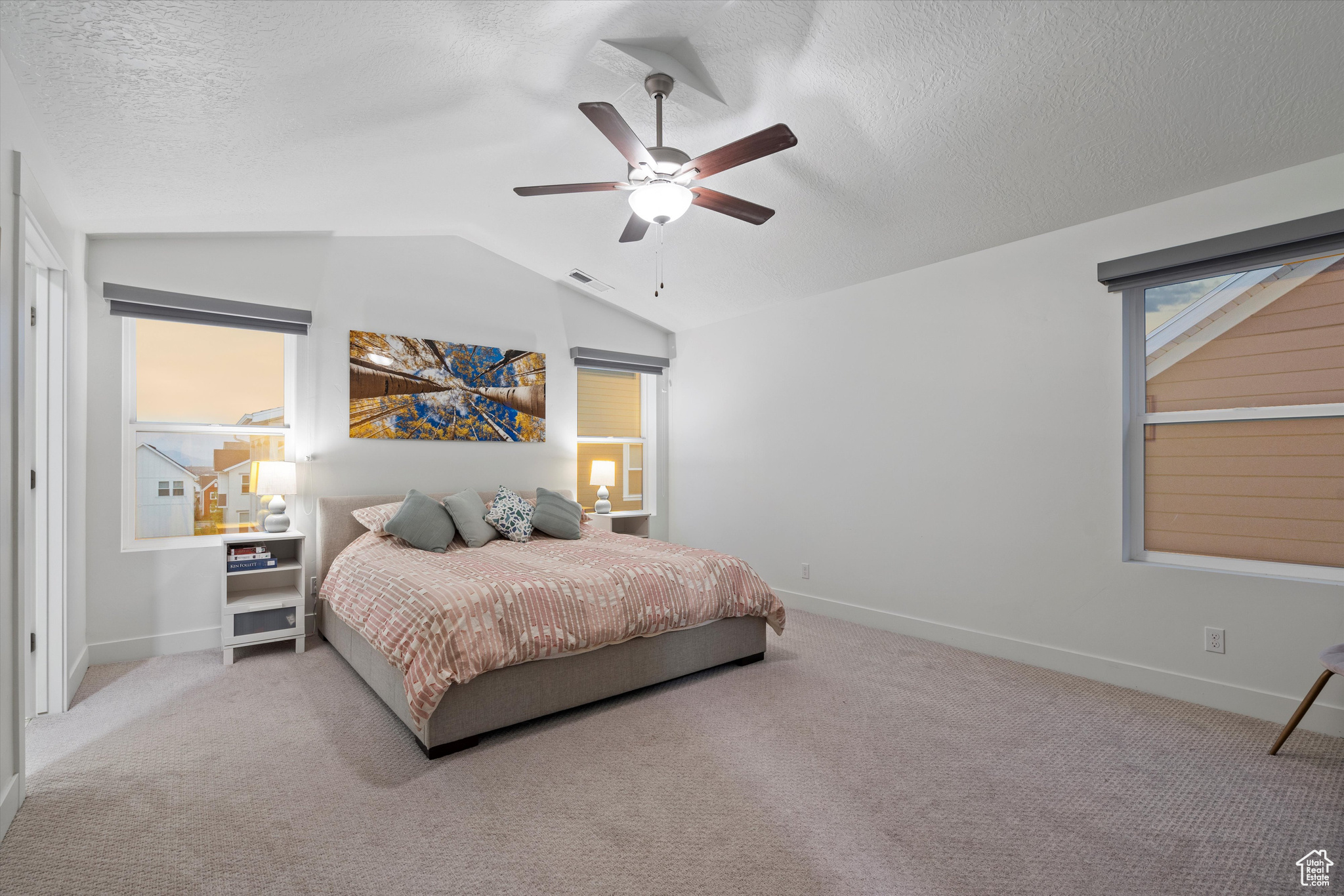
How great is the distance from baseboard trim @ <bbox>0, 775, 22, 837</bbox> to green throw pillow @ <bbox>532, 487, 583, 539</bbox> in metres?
2.56

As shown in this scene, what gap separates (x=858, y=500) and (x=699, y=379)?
1.91 m

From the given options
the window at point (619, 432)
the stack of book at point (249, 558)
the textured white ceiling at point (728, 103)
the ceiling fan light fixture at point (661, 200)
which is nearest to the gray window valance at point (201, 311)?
the textured white ceiling at point (728, 103)

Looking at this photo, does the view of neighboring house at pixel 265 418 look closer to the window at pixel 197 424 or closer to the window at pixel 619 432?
the window at pixel 197 424

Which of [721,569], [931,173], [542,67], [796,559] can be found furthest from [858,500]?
[542,67]

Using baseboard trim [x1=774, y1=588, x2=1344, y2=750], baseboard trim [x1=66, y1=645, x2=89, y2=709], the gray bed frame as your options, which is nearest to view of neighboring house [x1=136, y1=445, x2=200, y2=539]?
baseboard trim [x1=66, y1=645, x2=89, y2=709]

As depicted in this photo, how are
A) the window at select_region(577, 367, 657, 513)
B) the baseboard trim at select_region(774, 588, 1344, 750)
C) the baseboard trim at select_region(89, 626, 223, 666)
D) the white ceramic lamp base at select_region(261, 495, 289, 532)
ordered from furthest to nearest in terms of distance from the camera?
1. the window at select_region(577, 367, 657, 513)
2. the white ceramic lamp base at select_region(261, 495, 289, 532)
3. the baseboard trim at select_region(89, 626, 223, 666)
4. the baseboard trim at select_region(774, 588, 1344, 750)

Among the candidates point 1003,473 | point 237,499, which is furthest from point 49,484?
point 1003,473

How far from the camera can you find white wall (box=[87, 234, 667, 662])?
3.46 meters

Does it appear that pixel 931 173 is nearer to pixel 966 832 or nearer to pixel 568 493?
pixel 966 832

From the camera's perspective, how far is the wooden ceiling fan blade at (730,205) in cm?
261

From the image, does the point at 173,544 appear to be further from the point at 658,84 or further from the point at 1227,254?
the point at 1227,254

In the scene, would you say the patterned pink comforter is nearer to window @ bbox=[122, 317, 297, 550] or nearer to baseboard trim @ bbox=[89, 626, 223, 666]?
baseboard trim @ bbox=[89, 626, 223, 666]

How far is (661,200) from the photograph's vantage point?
2467mm

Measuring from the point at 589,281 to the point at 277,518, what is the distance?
2769 mm
